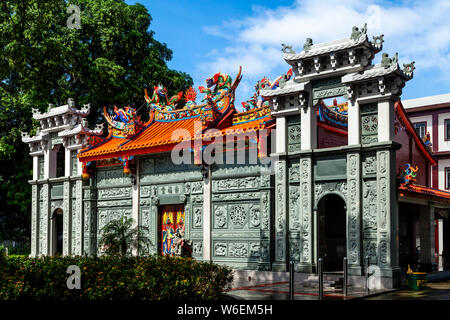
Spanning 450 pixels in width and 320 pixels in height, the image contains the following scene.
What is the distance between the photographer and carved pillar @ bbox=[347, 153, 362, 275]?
16000mm

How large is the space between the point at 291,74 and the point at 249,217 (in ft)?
16.4

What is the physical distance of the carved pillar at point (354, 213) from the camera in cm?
1600

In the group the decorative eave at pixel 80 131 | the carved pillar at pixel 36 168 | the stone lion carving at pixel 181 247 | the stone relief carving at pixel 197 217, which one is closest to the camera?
the stone lion carving at pixel 181 247

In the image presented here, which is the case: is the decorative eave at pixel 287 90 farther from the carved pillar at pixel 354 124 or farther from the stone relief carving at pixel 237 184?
the stone relief carving at pixel 237 184

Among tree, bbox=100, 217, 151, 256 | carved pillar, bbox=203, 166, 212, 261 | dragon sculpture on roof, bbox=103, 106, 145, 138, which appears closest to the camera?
tree, bbox=100, 217, 151, 256

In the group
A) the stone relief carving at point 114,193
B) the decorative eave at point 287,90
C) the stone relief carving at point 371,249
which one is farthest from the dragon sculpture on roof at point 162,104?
the stone relief carving at point 371,249

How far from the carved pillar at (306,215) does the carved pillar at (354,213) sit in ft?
4.01

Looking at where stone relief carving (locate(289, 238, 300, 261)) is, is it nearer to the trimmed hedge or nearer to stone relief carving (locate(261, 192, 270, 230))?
stone relief carving (locate(261, 192, 270, 230))

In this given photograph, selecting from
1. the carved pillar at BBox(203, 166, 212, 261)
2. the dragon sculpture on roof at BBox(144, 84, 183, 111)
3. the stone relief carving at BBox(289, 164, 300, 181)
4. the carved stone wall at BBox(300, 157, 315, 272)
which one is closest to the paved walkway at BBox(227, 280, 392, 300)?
the carved stone wall at BBox(300, 157, 315, 272)

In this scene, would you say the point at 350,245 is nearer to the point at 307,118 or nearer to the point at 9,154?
the point at 307,118

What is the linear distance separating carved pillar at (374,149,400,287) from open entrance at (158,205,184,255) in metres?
8.13

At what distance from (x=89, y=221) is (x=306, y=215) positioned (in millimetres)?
11097

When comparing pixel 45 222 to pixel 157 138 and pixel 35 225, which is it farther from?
pixel 157 138

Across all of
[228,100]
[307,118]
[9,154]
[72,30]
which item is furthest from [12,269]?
[72,30]
